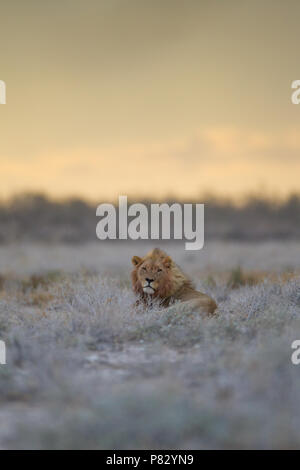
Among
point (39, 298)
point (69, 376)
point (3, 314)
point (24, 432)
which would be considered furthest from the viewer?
point (39, 298)

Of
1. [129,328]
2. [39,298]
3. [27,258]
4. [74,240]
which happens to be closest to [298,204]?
[74,240]

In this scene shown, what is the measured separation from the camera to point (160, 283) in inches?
340

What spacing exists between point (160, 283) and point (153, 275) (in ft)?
0.57

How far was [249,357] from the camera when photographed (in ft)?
18.4

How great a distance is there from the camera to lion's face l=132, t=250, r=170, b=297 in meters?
8.57

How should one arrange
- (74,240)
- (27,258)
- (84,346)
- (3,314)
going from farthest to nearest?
1. (74,240)
2. (27,258)
3. (3,314)
4. (84,346)
